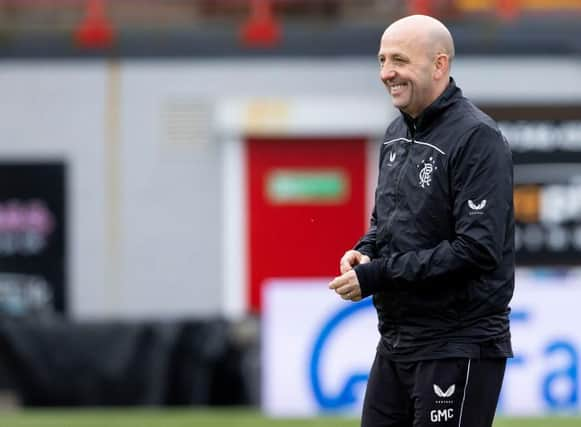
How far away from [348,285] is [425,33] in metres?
0.78

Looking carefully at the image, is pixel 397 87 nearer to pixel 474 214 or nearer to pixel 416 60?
pixel 416 60

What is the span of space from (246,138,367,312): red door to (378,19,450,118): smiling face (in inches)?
377

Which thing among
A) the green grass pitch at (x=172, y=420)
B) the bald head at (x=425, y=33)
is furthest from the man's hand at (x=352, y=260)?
the green grass pitch at (x=172, y=420)

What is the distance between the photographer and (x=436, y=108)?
439cm

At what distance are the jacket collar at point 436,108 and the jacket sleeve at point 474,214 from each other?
0.51ft

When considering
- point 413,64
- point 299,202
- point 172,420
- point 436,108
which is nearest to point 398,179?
point 436,108

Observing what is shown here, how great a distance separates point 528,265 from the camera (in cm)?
1243

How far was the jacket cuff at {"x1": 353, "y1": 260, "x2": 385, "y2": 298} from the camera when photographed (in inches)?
171

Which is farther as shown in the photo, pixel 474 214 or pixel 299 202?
pixel 299 202

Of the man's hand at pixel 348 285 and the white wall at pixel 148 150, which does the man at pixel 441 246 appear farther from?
the white wall at pixel 148 150

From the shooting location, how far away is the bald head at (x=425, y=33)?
4.33 metres

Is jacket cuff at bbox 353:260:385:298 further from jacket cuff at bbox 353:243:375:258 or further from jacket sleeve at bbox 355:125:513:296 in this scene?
jacket cuff at bbox 353:243:375:258

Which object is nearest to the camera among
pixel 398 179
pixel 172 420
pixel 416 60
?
pixel 416 60

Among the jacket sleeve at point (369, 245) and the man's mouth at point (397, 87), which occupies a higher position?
the man's mouth at point (397, 87)
